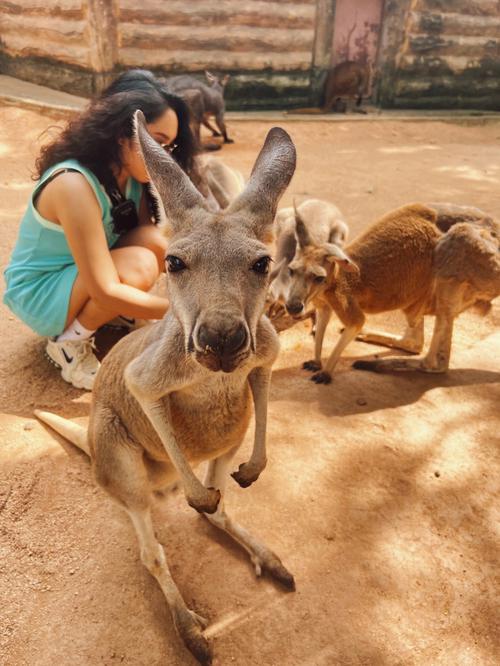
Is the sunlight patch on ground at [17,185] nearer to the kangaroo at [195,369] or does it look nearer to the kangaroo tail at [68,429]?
the kangaroo tail at [68,429]

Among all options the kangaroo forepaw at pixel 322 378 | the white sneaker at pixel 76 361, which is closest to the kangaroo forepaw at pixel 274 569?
the kangaroo forepaw at pixel 322 378

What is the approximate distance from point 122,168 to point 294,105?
22.9 ft

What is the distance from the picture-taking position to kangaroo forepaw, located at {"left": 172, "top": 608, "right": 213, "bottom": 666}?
149cm

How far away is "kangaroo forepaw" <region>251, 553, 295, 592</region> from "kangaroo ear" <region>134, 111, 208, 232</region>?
42.6 inches

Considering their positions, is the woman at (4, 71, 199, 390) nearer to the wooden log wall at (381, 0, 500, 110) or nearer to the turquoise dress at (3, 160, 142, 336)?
the turquoise dress at (3, 160, 142, 336)

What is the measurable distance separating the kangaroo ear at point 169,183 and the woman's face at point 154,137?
854 millimetres

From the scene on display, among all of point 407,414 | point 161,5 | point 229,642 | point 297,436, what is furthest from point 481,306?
point 161,5

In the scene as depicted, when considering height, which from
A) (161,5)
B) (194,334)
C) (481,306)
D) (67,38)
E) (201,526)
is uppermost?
(161,5)

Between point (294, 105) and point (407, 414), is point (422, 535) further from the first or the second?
point (294, 105)

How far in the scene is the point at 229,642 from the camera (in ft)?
5.06

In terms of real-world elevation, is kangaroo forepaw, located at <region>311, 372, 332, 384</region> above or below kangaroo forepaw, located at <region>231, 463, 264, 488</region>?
→ below

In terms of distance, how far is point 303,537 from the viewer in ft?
6.08

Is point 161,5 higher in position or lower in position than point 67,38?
higher

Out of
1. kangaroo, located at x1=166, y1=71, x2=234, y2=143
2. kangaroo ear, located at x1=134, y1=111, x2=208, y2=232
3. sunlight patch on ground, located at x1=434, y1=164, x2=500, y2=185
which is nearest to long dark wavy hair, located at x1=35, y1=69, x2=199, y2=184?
kangaroo ear, located at x1=134, y1=111, x2=208, y2=232
